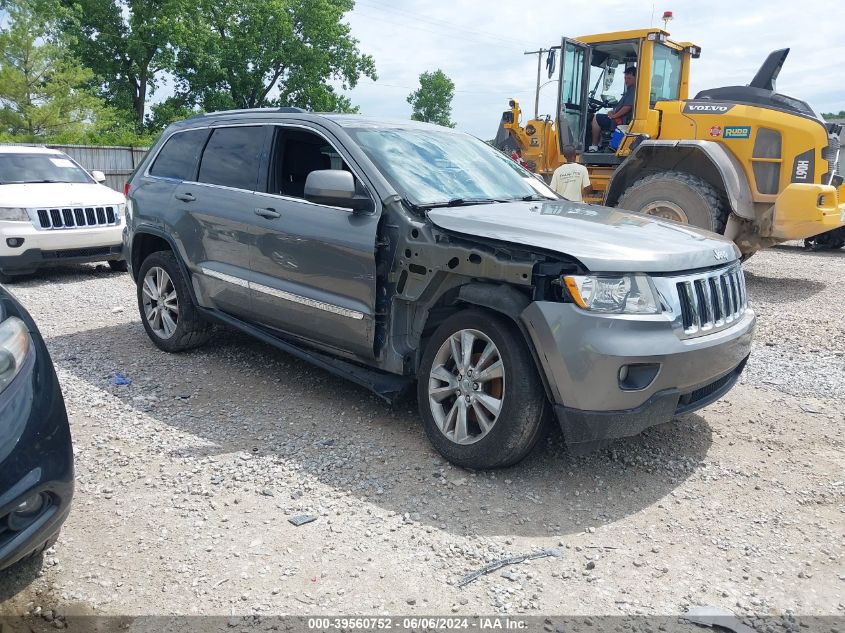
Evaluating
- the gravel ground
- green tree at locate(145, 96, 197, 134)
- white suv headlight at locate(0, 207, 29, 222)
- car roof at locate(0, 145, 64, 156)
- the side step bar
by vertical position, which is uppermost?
green tree at locate(145, 96, 197, 134)

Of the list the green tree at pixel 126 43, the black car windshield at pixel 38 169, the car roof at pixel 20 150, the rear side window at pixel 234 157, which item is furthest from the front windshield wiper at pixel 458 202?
the green tree at pixel 126 43

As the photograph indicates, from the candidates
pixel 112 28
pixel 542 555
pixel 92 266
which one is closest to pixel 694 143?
pixel 542 555

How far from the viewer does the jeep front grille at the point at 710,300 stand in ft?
11.2

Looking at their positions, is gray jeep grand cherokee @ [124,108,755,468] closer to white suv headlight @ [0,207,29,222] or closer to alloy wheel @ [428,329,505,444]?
→ alloy wheel @ [428,329,505,444]

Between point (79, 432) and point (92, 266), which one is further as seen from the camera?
point (92, 266)

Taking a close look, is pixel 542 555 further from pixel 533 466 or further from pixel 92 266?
pixel 92 266

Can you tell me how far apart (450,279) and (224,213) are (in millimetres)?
2065

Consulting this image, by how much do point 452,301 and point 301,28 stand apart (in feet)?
131

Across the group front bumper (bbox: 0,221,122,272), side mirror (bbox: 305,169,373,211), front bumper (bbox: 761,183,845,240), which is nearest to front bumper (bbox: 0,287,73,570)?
side mirror (bbox: 305,169,373,211)

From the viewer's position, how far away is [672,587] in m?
2.81

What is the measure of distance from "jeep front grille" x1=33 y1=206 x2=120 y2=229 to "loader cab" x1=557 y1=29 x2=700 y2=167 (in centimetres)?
657

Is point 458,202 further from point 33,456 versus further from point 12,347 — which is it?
point 33,456

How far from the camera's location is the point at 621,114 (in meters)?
10.1

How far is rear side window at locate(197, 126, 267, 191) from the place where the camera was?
495cm
